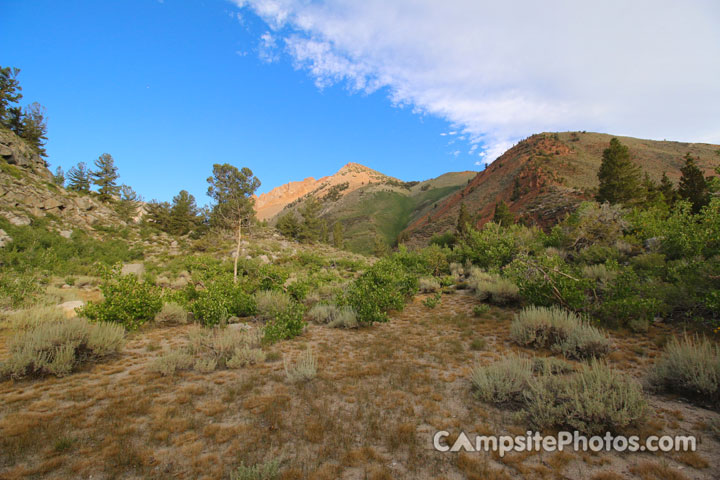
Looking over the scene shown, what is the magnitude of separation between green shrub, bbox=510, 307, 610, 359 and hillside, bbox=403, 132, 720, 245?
127 ft

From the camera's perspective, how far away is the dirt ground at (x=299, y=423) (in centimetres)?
264

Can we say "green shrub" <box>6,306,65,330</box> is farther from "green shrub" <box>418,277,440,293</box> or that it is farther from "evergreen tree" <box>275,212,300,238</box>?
"evergreen tree" <box>275,212,300,238</box>

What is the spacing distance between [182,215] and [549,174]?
6066cm

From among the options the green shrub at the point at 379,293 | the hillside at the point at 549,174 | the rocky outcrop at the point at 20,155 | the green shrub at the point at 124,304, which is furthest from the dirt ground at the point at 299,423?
the hillside at the point at 549,174

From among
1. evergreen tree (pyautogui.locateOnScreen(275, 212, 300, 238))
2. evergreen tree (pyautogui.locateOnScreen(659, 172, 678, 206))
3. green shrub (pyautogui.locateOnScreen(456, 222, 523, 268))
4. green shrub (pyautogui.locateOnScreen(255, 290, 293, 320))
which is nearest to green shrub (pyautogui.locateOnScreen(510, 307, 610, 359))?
green shrub (pyautogui.locateOnScreen(255, 290, 293, 320))

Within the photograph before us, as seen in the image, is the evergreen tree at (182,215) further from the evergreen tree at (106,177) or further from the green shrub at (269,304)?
the green shrub at (269,304)

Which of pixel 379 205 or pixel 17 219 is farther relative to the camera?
pixel 379 205

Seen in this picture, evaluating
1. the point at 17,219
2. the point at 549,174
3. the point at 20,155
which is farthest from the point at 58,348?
the point at 549,174

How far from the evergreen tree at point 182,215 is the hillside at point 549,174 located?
4194cm

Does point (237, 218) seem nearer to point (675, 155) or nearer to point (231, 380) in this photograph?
point (231, 380)

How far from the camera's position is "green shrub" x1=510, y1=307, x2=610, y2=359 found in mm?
5148

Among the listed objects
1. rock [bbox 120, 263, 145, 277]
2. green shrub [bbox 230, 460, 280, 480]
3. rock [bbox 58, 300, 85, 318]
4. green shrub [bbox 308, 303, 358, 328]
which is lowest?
green shrub [bbox 308, 303, 358, 328]

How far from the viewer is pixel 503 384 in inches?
156

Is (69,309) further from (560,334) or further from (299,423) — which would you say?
(560,334)
